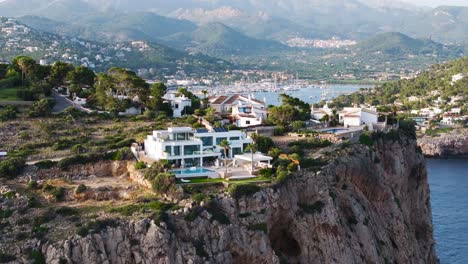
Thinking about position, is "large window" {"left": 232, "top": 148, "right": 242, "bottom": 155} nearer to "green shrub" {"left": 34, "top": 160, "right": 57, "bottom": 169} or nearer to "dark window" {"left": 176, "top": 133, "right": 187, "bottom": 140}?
"dark window" {"left": 176, "top": 133, "right": 187, "bottom": 140}

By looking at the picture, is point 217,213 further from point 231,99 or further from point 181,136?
point 231,99

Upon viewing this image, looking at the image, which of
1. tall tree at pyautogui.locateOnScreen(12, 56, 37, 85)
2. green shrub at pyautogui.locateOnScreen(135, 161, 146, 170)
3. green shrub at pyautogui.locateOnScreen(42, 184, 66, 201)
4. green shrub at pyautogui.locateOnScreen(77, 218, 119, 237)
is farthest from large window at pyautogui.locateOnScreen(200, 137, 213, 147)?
tall tree at pyautogui.locateOnScreen(12, 56, 37, 85)

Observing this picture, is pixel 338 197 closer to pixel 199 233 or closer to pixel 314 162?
pixel 314 162

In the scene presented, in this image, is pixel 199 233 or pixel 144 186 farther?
pixel 144 186

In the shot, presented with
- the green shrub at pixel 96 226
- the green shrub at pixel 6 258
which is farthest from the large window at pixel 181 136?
the green shrub at pixel 6 258

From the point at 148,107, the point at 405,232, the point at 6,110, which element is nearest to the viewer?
the point at 405,232

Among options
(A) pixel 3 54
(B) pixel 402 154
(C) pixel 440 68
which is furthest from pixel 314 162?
(C) pixel 440 68
